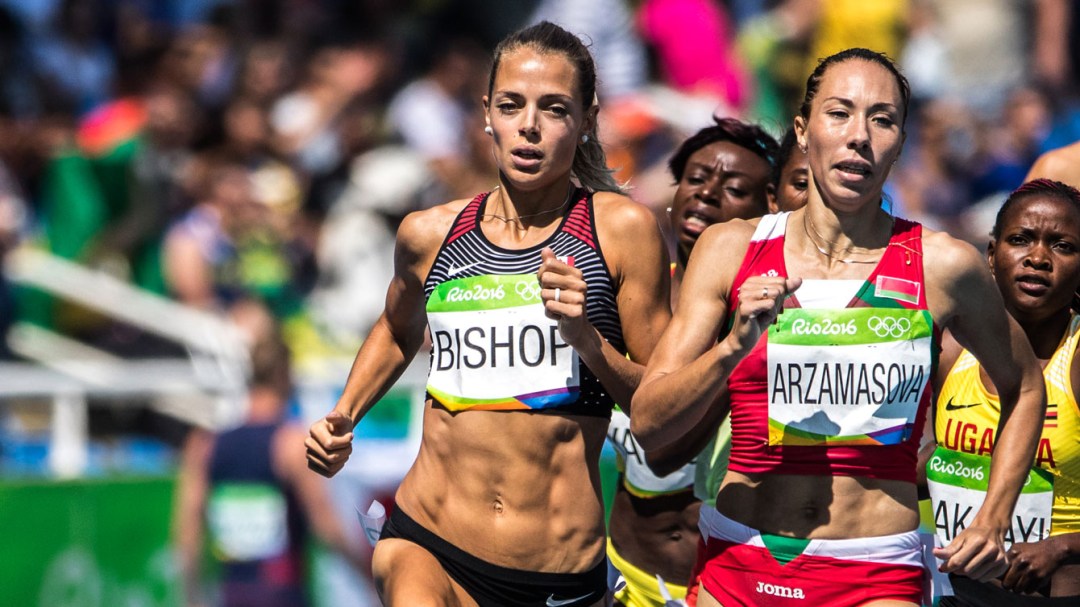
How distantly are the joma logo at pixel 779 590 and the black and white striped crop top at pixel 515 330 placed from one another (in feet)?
2.44

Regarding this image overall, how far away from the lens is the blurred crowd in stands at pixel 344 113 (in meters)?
10.7

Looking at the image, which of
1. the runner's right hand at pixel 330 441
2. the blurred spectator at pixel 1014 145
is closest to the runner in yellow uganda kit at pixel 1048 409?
the runner's right hand at pixel 330 441

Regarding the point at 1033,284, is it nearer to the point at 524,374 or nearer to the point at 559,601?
the point at 524,374

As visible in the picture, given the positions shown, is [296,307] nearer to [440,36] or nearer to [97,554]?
[97,554]

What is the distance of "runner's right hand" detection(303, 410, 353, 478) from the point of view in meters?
4.80

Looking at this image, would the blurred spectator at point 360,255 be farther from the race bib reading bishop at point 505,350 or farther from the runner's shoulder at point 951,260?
the runner's shoulder at point 951,260

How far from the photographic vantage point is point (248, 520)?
8664 millimetres

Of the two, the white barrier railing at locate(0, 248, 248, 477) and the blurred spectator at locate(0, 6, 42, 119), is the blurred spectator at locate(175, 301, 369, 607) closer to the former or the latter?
the white barrier railing at locate(0, 248, 248, 477)

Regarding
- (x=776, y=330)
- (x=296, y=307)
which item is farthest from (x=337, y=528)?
(x=776, y=330)

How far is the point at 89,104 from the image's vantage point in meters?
12.1

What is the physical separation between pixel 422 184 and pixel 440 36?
215 cm

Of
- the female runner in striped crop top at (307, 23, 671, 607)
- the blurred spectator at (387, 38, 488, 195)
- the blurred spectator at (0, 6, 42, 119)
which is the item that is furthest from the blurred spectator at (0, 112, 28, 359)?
the female runner in striped crop top at (307, 23, 671, 607)

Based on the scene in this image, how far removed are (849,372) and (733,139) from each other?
1826 mm

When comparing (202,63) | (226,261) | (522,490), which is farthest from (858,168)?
(202,63)
